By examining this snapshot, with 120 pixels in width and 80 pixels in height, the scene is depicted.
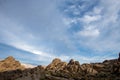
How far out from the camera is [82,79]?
98500 mm

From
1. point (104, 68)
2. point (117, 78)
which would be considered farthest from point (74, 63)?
point (117, 78)

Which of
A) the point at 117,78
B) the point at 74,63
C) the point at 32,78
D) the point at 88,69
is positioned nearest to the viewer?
the point at 117,78

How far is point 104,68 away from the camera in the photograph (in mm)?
117250

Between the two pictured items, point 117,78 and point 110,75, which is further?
point 110,75

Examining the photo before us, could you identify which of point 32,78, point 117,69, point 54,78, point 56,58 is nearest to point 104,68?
point 117,69

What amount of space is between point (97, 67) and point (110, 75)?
2043cm

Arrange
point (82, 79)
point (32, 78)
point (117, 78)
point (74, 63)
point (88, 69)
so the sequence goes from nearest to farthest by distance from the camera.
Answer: point (117, 78), point (82, 79), point (32, 78), point (88, 69), point (74, 63)

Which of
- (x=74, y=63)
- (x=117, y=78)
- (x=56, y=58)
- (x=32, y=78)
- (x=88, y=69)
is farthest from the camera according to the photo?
(x=56, y=58)

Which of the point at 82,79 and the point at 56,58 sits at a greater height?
the point at 56,58

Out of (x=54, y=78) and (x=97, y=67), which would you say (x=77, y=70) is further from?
(x=54, y=78)

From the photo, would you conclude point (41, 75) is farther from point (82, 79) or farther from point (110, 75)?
point (110, 75)

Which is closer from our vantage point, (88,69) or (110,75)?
(110,75)

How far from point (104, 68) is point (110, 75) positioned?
17.1 m

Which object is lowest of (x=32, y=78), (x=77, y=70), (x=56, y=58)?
(x=32, y=78)
